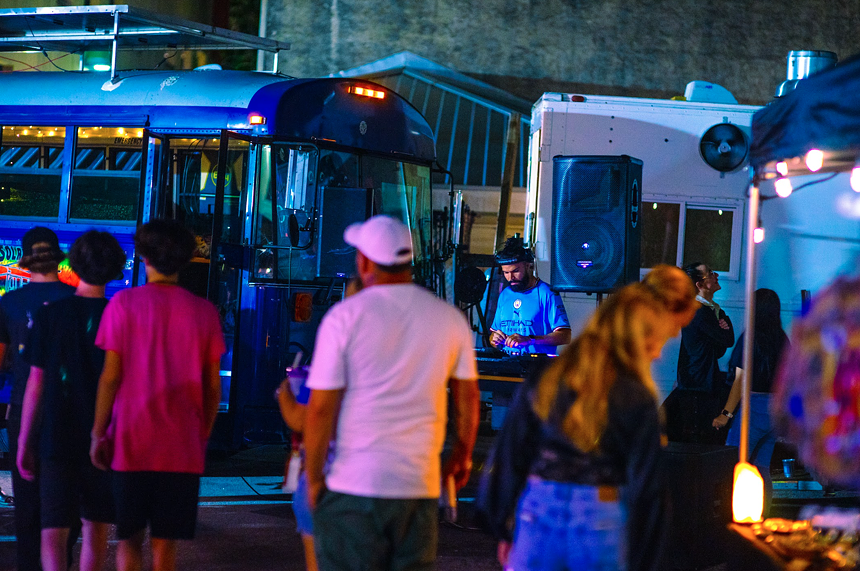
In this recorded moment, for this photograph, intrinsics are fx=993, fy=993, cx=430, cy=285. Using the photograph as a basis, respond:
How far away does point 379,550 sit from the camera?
128 inches

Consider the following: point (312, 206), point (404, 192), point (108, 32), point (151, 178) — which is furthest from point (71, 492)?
point (108, 32)

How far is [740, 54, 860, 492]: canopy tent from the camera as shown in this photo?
12.4ft

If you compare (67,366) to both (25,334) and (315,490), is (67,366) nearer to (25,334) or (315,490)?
(25,334)

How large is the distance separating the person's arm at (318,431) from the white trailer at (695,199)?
284 inches

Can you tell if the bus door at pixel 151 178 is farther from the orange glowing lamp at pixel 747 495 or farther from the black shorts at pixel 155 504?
the orange glowing lamp at pixel 747 495

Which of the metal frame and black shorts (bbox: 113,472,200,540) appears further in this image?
the metal frame

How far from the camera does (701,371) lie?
27.9ft

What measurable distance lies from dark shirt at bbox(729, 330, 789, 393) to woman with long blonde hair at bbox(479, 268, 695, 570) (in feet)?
15.6

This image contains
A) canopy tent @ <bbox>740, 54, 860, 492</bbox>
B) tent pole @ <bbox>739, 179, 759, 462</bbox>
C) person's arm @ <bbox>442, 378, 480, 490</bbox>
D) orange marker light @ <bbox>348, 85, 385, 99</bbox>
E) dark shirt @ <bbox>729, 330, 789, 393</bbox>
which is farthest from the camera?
orange marker light @ <bbox>348, 85, 385, 99</bbox>

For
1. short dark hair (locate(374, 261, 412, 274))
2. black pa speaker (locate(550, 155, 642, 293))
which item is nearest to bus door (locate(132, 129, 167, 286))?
black pa speaker (locate(550, 155, 642, 293))

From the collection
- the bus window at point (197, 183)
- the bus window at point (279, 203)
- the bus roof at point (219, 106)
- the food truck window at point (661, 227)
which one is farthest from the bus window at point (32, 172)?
the food truck window at point (661, 227)

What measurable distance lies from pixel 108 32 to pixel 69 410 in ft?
20.5

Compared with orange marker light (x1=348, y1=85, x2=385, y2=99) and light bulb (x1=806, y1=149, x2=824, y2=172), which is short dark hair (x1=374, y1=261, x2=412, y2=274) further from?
orange marker light (x1=348, y1=85, x2=385, y2=99)

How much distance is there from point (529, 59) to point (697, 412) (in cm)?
1293
